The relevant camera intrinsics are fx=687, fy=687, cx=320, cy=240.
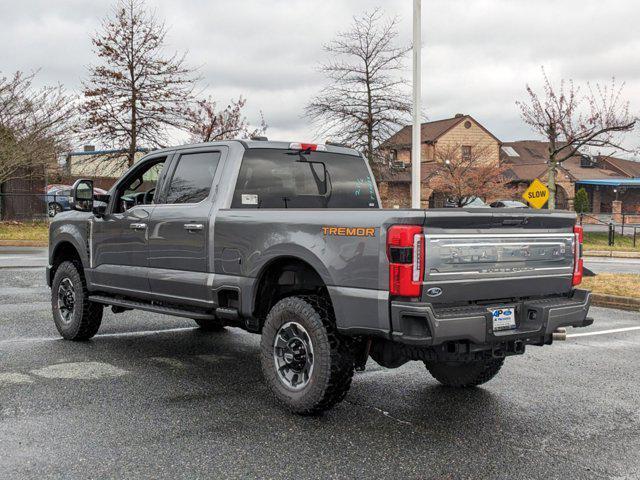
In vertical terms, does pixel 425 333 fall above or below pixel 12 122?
below

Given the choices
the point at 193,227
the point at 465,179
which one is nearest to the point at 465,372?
the point at 193,227

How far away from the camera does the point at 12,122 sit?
91.0ft

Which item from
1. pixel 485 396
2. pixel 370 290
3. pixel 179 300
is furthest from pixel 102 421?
pixel 485 396

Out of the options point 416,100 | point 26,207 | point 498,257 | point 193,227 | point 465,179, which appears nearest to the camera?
point 498,257

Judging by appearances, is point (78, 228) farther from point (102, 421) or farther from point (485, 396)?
point (485, 396)

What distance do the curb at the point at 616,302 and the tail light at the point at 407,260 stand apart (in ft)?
26.8

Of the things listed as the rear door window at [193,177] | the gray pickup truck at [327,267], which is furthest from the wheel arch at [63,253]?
the rear door window at [193,177]

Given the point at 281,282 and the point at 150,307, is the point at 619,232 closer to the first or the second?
the point at 150,307

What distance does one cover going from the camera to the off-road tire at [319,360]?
472cm

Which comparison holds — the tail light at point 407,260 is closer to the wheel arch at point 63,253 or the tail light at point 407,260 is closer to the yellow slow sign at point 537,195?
the wheel arch at point 63,253

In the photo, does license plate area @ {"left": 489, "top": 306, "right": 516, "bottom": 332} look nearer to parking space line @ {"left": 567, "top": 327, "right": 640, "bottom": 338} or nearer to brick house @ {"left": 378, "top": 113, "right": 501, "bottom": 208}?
parking space line @ {"left": 567, "top": 327, "right": 640, "bottom": 338}

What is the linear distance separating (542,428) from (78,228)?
522 centimetres

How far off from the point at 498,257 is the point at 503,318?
42cm

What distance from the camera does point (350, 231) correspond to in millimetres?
4594
